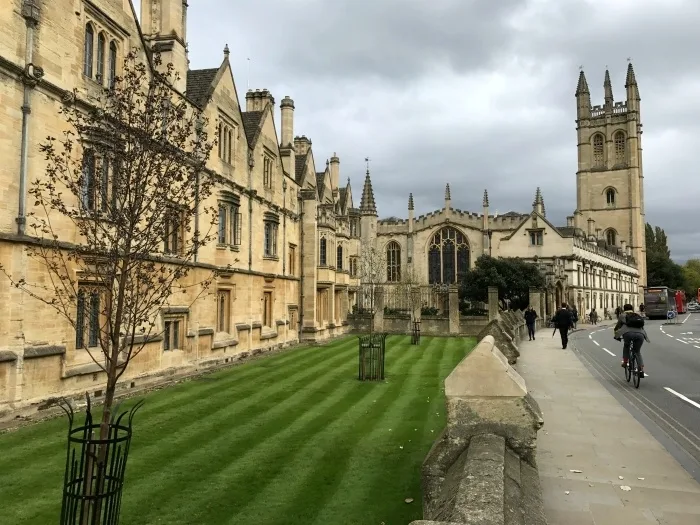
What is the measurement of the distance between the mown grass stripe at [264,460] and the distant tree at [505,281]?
1290 inches

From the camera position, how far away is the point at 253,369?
17312mm

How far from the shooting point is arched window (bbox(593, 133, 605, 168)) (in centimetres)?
8350

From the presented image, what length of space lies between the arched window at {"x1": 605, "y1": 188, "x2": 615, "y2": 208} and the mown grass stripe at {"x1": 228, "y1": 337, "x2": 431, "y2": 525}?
264ft

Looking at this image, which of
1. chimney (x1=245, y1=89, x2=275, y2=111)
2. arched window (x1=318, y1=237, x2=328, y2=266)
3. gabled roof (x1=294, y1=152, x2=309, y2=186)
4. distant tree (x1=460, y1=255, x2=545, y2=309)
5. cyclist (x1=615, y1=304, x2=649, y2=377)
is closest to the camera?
cyclist (x1=615, y1=304, x2=649, y2=377)

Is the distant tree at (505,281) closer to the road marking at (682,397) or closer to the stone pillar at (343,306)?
the stone pillar at (343,306)

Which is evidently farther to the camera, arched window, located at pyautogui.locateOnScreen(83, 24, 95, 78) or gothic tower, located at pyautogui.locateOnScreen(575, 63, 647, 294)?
gothic tower, located at pyautogui.locateOnScreen(575, 63, 647, 294)

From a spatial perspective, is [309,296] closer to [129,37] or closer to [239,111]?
[239,111]

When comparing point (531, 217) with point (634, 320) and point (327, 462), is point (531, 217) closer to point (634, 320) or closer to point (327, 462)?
point (634, 320)

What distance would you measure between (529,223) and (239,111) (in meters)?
43.8

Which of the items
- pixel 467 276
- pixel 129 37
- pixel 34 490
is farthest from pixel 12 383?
pixel 467 276

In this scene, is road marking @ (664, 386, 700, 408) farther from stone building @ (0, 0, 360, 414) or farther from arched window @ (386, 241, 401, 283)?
arched window @ (386, 241, 401, 283)

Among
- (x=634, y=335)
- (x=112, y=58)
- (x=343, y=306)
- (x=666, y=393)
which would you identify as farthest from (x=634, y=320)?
(x=343, y=306)

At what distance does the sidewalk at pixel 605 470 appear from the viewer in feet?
17.3

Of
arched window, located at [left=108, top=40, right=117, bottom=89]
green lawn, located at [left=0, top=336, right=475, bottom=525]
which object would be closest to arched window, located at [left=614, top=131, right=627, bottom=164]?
green lawn, located at [left=0, top=336, right=475, bottom=525]
